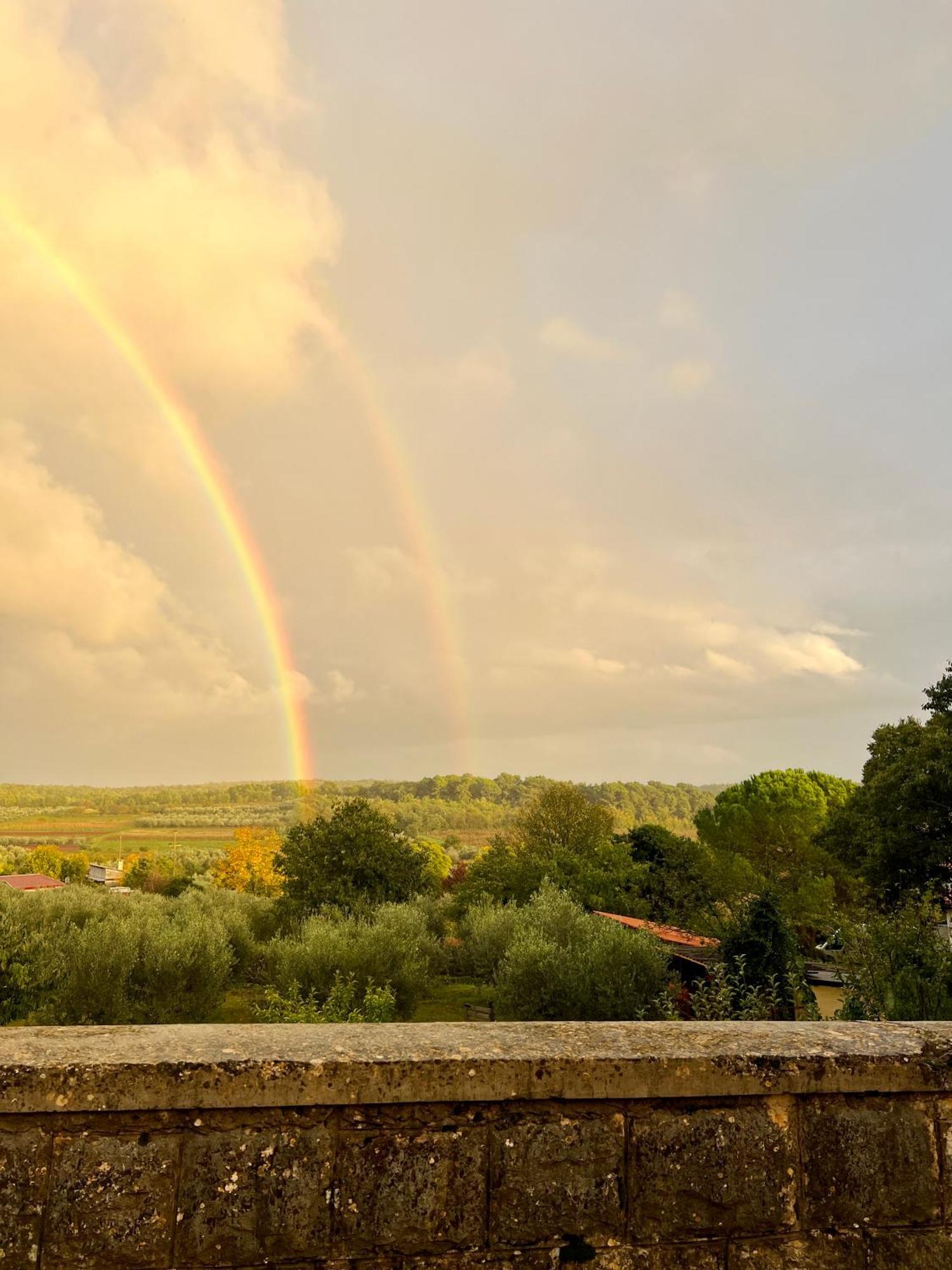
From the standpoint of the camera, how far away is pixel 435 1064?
8.03ft

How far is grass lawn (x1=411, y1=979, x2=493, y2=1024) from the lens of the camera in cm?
2550

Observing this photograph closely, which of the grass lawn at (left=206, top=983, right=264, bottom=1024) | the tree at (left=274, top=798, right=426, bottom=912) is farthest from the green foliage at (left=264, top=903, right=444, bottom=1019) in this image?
the tree at (left=274, top=798, right=426, bottom=912)

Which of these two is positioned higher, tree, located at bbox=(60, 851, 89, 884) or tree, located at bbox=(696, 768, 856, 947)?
tree, located at bbox=(696, 768, 856, 947)

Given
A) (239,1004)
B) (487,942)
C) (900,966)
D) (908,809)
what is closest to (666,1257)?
(900,966)

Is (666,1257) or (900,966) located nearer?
(666,1257)

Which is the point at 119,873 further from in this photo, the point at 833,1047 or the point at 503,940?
the point at 833,1047

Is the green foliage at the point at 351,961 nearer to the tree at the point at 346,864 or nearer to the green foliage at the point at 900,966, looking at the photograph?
the green foliage at the point at 900,966

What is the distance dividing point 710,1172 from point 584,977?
17.1 metres

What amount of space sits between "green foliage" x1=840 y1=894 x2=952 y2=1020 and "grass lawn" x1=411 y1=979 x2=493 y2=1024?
13.2 metres

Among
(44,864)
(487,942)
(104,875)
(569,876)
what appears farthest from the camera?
(44,864)

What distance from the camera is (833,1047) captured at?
273cm

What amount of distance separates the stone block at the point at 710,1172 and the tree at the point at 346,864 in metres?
33.3

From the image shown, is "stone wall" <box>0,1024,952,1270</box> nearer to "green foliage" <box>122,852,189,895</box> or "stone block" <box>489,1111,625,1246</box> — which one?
"stone block" <box>489,1111,625,1246</box>

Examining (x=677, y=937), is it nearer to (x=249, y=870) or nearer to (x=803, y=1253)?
(x=803, y=1253)
